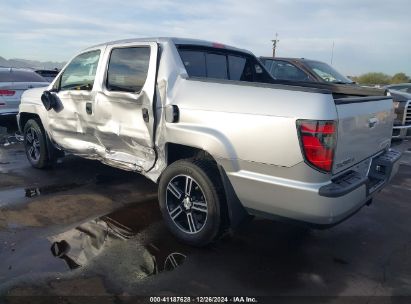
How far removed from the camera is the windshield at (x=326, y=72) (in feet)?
28.6

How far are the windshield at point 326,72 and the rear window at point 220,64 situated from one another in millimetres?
3852

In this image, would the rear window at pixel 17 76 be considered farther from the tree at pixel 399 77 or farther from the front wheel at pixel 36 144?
the tree at pixel 399 77

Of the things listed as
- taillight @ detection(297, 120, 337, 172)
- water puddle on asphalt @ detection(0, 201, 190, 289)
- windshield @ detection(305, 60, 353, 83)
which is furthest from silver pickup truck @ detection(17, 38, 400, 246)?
windshield @ detection(305, 60, 353, 83)

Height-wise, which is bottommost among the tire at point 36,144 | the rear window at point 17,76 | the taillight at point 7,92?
the tire at point 36,144

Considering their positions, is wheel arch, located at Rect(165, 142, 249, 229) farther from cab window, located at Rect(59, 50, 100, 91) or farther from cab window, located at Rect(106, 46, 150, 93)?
cab window, located at Rect(59, 50, 100, 91)

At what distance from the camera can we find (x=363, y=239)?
4137 millimetres

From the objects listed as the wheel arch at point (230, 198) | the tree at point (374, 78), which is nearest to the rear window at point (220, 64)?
the wheel arch at point (230, 198)

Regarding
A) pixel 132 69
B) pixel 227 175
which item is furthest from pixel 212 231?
pixel 132 69

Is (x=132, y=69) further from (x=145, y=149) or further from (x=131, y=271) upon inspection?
(x=131, y=271)

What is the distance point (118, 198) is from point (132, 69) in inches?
68.3

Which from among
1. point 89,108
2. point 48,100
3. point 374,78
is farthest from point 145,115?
point 374,78

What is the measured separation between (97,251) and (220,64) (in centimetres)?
248

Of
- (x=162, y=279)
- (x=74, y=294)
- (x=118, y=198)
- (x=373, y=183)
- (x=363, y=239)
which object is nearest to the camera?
(x=74, y=294)

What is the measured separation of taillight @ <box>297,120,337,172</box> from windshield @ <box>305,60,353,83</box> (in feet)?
19.7
